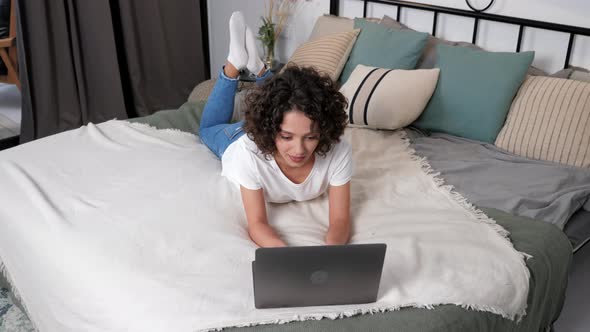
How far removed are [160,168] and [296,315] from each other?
2.52ft

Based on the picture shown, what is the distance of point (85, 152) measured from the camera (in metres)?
1.85

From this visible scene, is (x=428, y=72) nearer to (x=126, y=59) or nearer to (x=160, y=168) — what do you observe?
(x=160, y=168)

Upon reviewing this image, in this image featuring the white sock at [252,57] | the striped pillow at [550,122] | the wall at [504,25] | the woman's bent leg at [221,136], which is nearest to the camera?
the woman's bent leg at [221,136]

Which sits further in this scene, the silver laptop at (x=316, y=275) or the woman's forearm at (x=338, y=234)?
the woman's forearm at (x=338, y=234)

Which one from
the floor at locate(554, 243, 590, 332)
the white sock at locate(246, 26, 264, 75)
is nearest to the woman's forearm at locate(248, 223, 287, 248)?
the white sock at locate(246, 26, 264, 75)

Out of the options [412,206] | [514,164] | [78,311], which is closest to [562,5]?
[514,164]

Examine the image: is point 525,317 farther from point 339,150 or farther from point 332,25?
point 332,25

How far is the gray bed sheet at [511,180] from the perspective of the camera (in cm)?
172

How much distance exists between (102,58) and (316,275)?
243cm

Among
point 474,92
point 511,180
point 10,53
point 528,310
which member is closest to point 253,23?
point 10,53

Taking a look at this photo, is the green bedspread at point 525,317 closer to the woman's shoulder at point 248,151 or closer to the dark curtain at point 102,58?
the woman's shoulder at point 248,151

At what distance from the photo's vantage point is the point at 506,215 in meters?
1.63

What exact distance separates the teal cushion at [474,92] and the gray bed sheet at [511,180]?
0.29 feet

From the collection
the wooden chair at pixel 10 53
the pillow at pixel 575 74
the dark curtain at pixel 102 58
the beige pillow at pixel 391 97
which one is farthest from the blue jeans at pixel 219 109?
the wooden chair at pixel 10 53
